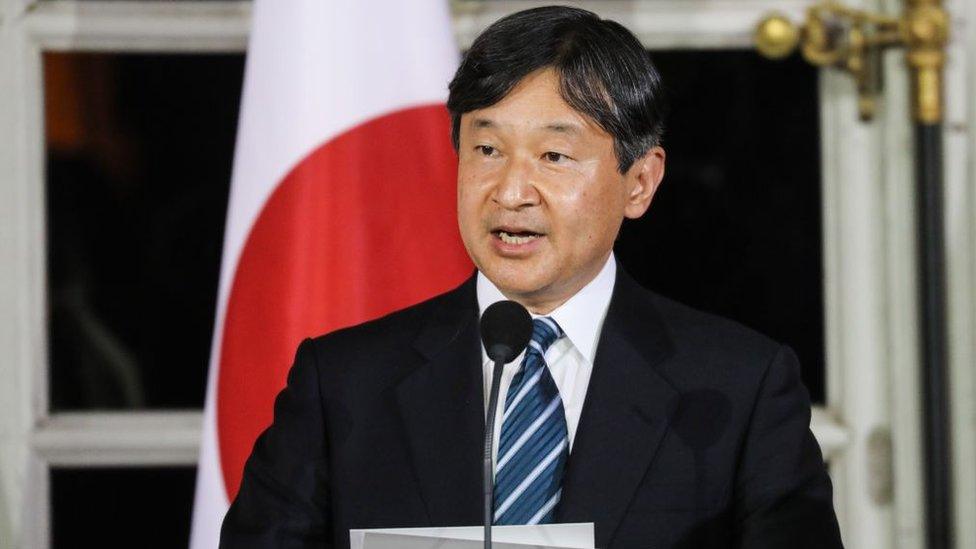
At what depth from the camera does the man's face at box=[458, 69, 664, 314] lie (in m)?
1.14

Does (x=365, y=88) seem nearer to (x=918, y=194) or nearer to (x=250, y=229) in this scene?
(x=250, y=229)

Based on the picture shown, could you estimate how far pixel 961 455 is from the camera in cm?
195

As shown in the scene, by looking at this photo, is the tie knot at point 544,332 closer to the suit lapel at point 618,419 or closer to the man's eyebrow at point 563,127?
the suit lapel at point 618,419

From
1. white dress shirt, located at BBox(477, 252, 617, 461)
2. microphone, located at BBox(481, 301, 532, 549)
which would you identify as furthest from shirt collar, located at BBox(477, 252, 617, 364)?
microphone, located at BBox(481, 301, 532, 549)

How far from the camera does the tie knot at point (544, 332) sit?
46.9 inches

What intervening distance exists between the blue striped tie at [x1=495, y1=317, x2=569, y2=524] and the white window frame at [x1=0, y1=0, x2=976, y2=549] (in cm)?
94

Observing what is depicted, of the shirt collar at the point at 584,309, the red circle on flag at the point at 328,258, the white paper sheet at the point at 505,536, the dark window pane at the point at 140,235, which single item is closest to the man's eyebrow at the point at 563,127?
the shirt collar at the point at 584,309

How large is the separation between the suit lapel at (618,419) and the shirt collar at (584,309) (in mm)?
12

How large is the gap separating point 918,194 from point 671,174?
1.26ft

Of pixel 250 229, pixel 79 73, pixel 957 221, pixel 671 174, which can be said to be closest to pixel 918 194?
pixel 957 221

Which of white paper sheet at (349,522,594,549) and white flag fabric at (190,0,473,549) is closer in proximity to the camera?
white paper sheet at (349,522,594,549)

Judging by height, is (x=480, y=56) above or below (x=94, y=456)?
above

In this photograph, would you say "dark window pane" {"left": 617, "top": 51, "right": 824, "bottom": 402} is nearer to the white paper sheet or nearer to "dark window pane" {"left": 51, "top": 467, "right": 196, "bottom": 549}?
"dark window pane" {"left": 51, "top": 467, "right": 196, "bottom": 549}

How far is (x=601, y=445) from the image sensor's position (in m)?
1.16
